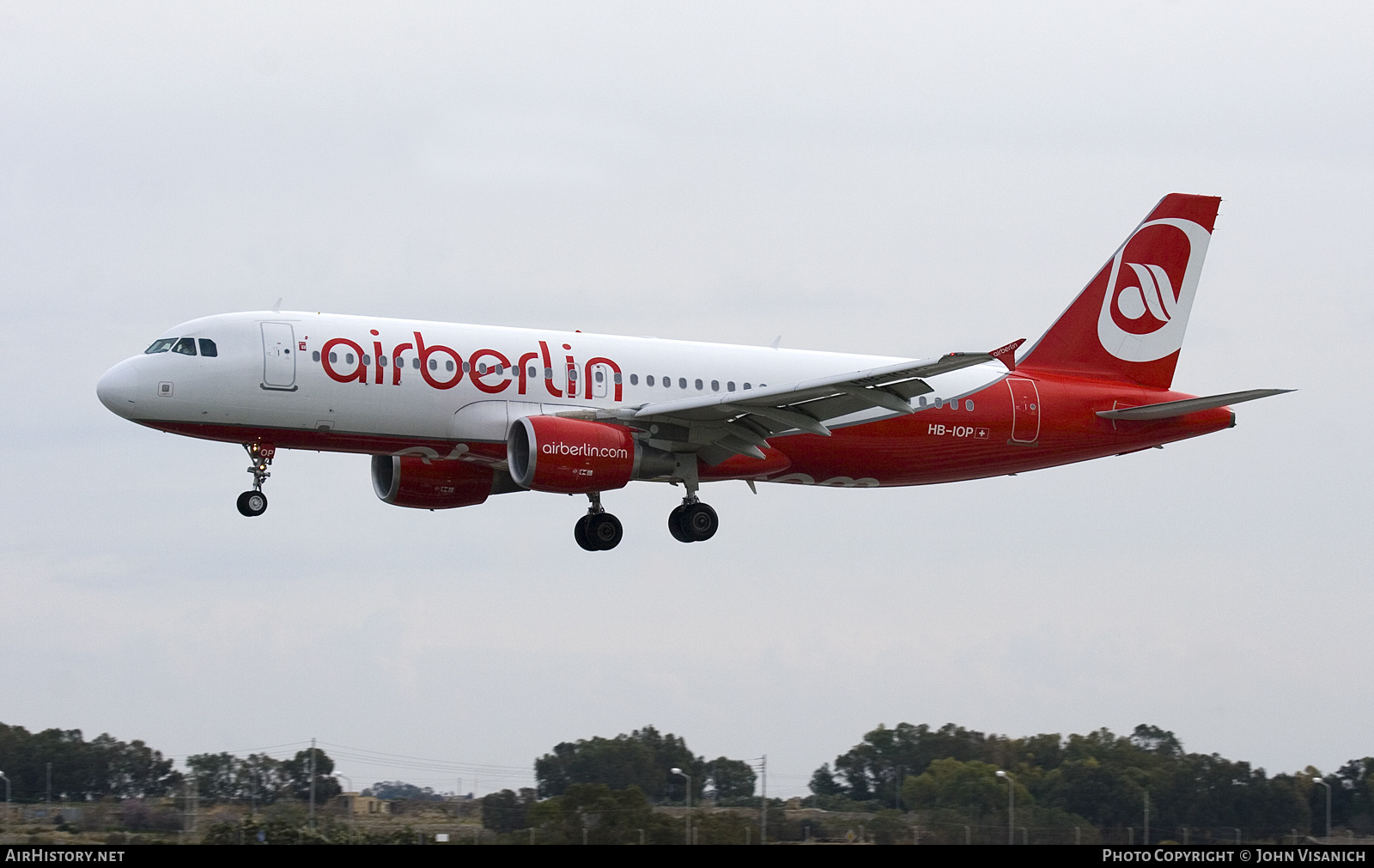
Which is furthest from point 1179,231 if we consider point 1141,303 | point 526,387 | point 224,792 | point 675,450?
point 224,792

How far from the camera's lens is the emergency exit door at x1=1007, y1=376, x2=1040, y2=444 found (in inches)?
1869

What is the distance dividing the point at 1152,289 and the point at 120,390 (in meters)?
27.2

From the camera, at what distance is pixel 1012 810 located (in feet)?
143

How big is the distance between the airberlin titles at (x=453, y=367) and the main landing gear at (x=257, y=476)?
259 cm

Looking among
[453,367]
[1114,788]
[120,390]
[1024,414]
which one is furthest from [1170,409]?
[120,390]

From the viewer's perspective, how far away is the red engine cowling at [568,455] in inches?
1629

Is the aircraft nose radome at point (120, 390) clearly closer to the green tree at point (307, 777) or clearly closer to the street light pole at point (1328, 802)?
the green tree at point (307, 777)

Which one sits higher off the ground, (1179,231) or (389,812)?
(1179,231)

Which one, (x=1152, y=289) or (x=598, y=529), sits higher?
(x=1152, y=289)

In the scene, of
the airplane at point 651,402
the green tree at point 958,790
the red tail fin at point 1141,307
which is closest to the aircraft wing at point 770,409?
the airplane at point 651,402

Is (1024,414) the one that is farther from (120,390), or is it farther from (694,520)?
(120,390)
